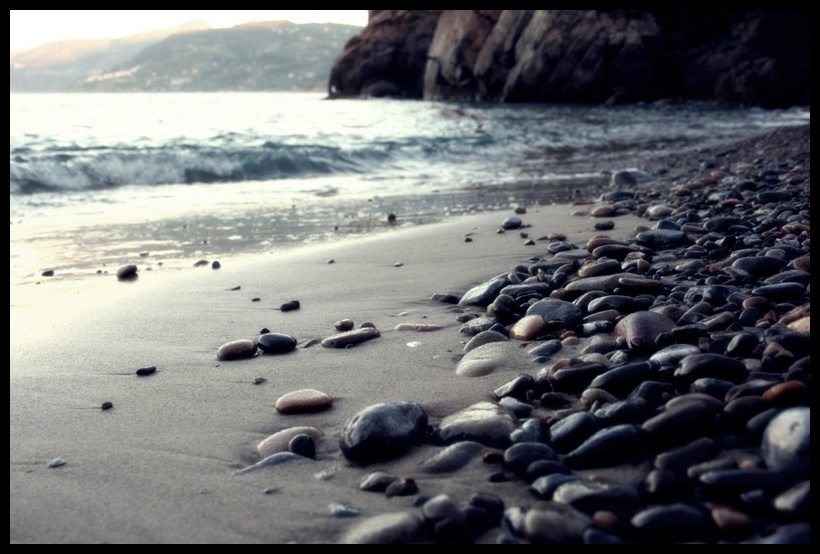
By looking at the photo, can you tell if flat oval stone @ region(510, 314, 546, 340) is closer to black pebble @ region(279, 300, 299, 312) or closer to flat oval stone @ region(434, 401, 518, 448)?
flat oval stone @ region(434, 401, 518, 448)

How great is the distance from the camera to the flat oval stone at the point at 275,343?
262 cm

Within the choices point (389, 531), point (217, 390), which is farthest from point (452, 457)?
point (217, 390)

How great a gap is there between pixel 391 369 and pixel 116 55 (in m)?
216

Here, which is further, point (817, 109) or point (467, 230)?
point (467, 230)

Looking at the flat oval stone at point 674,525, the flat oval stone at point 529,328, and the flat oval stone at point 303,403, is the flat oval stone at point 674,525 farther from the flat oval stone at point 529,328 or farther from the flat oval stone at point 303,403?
the flat oval stone at point 529,328

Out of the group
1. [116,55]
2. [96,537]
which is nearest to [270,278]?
[96,537]

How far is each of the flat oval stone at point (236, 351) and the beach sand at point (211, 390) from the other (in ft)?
0.11

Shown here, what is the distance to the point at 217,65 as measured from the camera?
5704 inches

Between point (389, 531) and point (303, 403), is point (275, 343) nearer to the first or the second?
point (303, 403)

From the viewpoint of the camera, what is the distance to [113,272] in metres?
4.29

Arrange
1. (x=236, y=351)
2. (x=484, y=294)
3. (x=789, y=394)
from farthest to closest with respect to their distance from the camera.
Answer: (x=484, y=294) < (x=236, y=351) < (x=789, y=394)

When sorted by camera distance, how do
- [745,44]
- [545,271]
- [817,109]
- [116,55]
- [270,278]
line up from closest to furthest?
[817,109]
[545,271]
[270,278]
[745,44]
[116,55]

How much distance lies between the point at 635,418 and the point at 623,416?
0.08 feet
